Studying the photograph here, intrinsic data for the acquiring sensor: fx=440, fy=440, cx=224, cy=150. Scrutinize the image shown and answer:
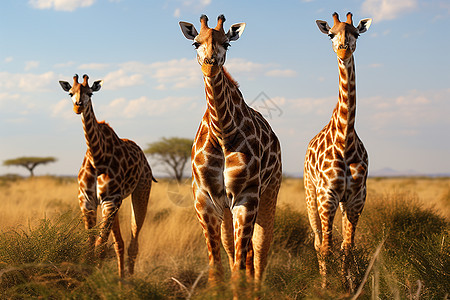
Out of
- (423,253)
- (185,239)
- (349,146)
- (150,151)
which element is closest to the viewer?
(423,253)

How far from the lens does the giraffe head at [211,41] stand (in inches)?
149

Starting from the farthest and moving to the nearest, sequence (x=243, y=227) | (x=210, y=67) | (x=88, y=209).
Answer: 1. (x=88, y=209)
2. (x=243, y=227)
3. (x=210, y=67)

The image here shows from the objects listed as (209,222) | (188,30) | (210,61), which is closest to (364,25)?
(188,30)

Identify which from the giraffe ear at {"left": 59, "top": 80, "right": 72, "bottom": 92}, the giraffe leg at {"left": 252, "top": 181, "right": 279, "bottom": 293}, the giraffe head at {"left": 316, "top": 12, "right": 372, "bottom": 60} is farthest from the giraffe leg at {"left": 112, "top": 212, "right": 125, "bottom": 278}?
the giraffe head at {"left": 316, "top": 12, "right": 372, "bottom": 60}

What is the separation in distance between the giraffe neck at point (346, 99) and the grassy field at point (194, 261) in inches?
53.5

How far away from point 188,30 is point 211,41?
51cm

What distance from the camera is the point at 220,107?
160 inches

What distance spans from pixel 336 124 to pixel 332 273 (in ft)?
6.66

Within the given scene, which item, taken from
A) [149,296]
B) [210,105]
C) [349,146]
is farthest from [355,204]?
[149,296]

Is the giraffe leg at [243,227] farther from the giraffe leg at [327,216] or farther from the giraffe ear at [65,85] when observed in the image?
the giraffe ear at [65,85]

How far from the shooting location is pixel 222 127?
4.12 m

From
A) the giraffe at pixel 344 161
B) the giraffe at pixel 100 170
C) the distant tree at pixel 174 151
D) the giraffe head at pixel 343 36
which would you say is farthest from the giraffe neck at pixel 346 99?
the distant tree at pixel 174 151

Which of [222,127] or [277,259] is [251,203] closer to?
[222,127]

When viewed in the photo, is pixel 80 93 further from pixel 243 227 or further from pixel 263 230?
pixel 243 227
